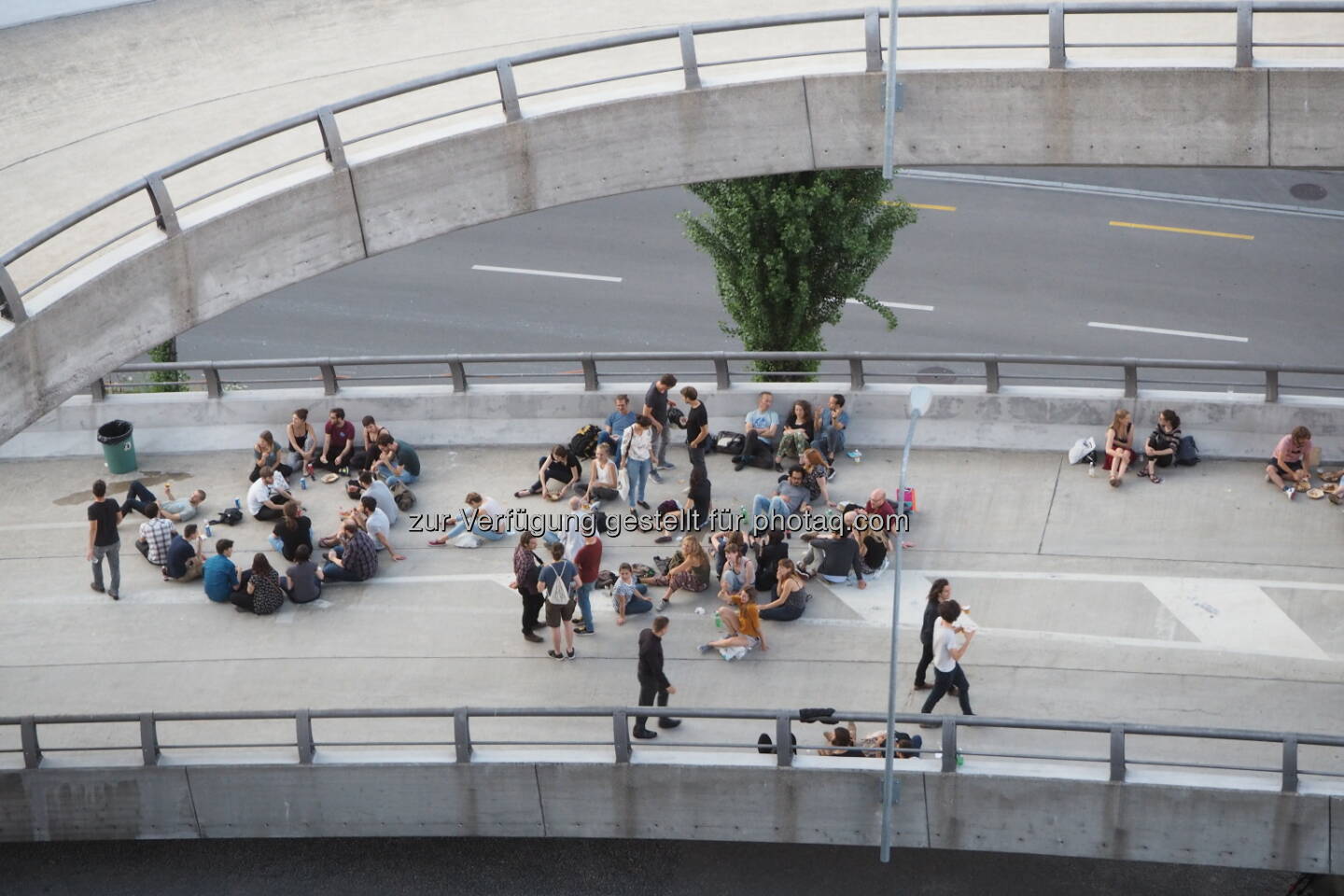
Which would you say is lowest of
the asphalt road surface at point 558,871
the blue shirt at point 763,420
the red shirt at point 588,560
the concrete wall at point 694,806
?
the asphalt road surface at point 558,871

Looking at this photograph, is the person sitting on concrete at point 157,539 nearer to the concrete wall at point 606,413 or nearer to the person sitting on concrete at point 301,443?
the person sitting on concrete at point 301,443

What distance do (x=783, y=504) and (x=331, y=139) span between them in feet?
23.7

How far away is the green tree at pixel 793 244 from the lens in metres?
24.3

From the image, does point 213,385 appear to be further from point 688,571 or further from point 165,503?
point 688,571

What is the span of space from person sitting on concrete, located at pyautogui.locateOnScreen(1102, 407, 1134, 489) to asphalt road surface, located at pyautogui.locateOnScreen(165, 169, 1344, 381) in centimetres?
653

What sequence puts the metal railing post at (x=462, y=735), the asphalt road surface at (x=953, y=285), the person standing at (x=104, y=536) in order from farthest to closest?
the asphalt road surface at (x=953, y=285)
the person standing at (x=104, y=536)
the metal railing post at (x=462, y=735)

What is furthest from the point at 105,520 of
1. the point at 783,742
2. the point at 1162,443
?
the point at 1162,443

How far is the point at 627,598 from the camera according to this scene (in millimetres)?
20922

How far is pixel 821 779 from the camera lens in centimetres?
1842

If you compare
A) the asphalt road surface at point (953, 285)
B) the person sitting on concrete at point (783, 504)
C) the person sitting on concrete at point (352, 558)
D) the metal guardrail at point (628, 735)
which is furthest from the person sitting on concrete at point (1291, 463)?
the person sitting on concrete at point (352, 558)

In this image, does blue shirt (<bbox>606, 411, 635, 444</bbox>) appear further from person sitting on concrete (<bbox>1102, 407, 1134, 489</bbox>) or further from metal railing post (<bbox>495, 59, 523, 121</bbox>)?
person sitting on concrete (<bbox>1102, 407, 1134, 489</bbox>)

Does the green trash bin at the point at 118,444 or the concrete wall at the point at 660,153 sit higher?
the concrete wall at the point at 660,153

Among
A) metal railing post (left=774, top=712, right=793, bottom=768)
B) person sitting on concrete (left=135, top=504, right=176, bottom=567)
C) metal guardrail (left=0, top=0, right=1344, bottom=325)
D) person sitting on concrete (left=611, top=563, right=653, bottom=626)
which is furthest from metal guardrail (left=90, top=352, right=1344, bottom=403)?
metal railing post (left=774, top=712, right=793, bottom=768)

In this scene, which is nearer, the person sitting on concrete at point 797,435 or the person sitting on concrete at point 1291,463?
the person sitting on concrete at point 1291,463
